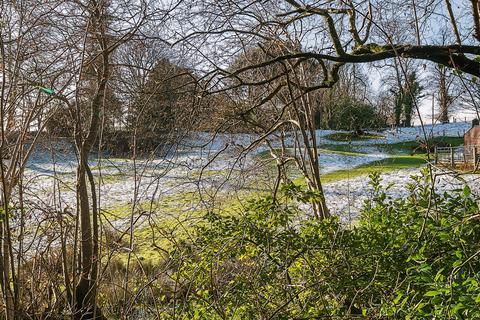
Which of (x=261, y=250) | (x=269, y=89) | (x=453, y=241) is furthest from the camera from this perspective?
(x=269, y=89)

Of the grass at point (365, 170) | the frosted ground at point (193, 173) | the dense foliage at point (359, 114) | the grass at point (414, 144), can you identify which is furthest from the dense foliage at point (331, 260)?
the grass at point (365, 170)

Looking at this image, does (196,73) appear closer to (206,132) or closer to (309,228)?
(206,132)

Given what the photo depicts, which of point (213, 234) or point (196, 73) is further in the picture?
point (196, 73)

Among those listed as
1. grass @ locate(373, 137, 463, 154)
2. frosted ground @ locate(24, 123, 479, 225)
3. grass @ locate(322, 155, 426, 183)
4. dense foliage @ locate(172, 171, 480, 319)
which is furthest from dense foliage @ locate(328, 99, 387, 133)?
grass @ locate(322, 155, 426, 183)

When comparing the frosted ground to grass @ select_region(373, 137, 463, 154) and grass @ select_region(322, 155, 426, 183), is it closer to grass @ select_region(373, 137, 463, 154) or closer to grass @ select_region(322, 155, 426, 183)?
grass @ select_region(373, 137, 463, 154)

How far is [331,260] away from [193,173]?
3.32m

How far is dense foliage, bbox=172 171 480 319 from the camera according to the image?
2398 millimetres

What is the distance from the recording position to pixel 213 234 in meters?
3.21

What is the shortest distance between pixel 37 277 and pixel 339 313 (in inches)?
108

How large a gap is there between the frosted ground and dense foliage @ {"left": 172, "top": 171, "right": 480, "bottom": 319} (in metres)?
0.38

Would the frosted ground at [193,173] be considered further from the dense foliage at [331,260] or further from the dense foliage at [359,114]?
the dense foliage at [331,260]

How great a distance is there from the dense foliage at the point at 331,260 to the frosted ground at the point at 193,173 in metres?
0.38

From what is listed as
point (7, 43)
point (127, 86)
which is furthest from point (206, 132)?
point (7, 43)

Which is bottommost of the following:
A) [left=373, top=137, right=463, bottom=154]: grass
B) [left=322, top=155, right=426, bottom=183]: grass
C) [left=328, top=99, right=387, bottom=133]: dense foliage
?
[left=322, top=155, right=426, bottom=183]: grass
